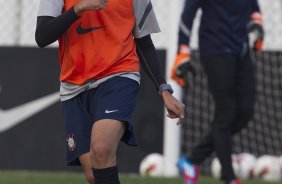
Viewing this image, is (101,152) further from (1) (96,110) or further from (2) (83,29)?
(2) (83,29)

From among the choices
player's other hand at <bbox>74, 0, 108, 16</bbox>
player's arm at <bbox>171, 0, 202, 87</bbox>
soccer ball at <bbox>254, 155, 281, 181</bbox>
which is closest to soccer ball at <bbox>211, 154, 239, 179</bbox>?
soccer ball at <bbox>254, 155, 281, 181</bbox>

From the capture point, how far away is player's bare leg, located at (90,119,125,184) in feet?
14.7

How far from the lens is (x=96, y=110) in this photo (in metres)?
4.71

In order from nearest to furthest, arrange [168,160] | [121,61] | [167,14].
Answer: [121,61]
[168,160]
[167,14]

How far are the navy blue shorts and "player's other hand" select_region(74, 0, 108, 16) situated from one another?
46 centimetres

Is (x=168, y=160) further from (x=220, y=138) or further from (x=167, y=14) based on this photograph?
(x=220, y=138)

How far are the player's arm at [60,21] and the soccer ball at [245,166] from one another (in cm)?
514

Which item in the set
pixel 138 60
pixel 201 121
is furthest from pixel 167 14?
pixel 138 60

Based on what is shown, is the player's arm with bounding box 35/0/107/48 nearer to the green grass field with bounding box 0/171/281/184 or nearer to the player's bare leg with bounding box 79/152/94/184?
the player's bare leg with bounding box 79/152/94/184

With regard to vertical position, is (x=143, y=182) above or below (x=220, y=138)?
below

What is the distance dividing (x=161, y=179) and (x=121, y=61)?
3.91m

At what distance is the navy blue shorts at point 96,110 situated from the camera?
4641 millimetres

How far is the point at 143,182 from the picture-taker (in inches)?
318

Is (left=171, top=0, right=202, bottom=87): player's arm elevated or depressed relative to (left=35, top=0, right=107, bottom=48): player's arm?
depressed
